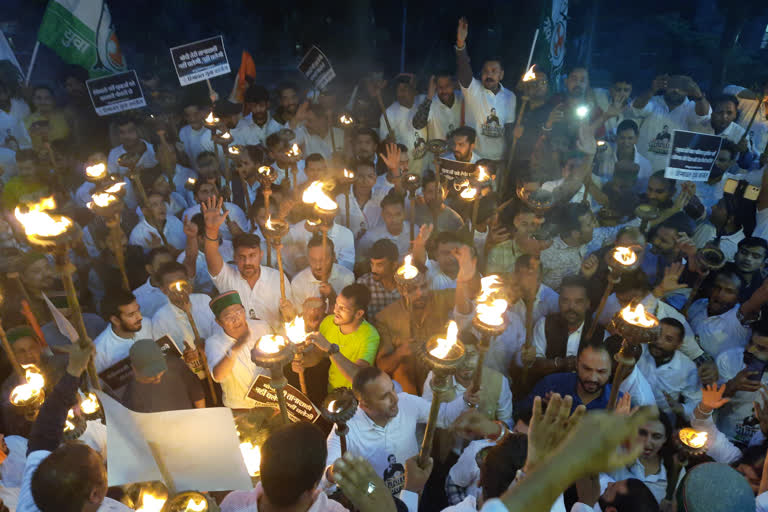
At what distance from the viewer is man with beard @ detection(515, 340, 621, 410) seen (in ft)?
12.1

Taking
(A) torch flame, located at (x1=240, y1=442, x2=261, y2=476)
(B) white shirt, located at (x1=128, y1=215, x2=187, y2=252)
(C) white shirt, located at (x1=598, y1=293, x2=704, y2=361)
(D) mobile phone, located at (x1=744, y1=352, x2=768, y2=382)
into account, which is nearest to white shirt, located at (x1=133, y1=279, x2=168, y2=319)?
(B) white shirt, located at (x1=128, y1=215, x2=187, y2=252)

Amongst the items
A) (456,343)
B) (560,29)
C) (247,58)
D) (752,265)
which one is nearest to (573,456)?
(456,343)

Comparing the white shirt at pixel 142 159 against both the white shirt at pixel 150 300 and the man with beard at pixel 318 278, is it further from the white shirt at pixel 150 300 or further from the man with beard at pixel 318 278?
the man with beard at pixel 318 278

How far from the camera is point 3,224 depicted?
17.0ft

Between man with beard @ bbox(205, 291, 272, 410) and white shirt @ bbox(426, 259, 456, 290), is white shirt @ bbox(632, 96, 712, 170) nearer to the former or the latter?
white shirt @ bbox(426, 259, 456, 290)

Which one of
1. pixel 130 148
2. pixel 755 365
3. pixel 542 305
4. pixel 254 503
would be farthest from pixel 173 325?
pixel 755 365

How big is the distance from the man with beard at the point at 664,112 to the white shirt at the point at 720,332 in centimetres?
400

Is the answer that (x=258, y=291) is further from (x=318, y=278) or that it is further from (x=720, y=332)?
(x=720, y=332)

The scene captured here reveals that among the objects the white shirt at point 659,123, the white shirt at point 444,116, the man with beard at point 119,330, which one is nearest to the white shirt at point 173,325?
the man with beard at point 119,330

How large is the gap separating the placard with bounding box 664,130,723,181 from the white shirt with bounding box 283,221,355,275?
368cm

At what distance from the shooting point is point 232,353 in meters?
4.01

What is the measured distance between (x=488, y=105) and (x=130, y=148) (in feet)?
17.9

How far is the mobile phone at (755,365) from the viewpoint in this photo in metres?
3.91

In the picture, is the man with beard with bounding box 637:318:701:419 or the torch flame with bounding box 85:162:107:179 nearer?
the torch flame with bounding box 85:162:107:179
